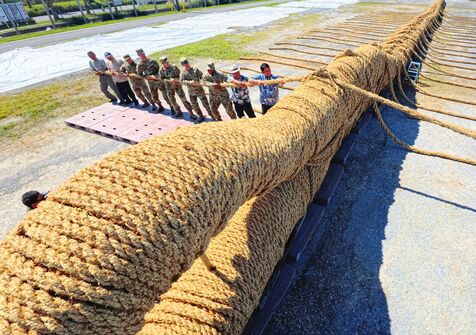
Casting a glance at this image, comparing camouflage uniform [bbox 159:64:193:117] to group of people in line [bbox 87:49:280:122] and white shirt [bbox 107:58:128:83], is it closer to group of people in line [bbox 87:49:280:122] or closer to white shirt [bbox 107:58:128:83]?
group of people in line [bbox 87:49:280:122]

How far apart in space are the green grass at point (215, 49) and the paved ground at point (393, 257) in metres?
10.9

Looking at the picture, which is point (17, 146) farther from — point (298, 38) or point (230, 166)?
point (298, 38)

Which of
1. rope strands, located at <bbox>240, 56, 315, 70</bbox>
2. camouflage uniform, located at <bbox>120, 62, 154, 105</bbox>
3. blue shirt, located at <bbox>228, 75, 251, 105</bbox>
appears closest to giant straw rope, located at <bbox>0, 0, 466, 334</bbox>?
blue shirt, located at <bbox>228, 75, 251, 105</bbox>

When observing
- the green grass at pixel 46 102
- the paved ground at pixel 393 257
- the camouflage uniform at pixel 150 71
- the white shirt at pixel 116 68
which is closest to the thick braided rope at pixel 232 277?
the paved ground at pixel 393 257

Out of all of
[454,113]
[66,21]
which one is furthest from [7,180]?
[66,21]

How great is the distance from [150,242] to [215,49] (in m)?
16.3

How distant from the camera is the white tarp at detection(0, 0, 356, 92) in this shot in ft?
49.3

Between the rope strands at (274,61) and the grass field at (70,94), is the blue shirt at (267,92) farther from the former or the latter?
the grass field at (70,94)

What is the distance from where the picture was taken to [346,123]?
13.7 ft

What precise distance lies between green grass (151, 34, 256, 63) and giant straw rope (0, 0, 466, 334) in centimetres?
1311

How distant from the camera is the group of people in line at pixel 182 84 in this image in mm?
6902

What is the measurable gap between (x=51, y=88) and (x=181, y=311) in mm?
14033

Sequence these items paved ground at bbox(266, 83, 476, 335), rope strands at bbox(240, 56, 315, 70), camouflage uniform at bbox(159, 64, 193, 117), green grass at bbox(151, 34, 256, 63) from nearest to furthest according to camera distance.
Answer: paved ground at bbox(266, 83, 476, 335), camouflage uniform at bbox(159, 64, 193, 117), rope strands at bbox(240, 56, 315, 70), green grass at bbox(151, 34, 256, 63)

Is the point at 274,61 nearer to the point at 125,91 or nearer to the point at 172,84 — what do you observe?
the point at 172,84
